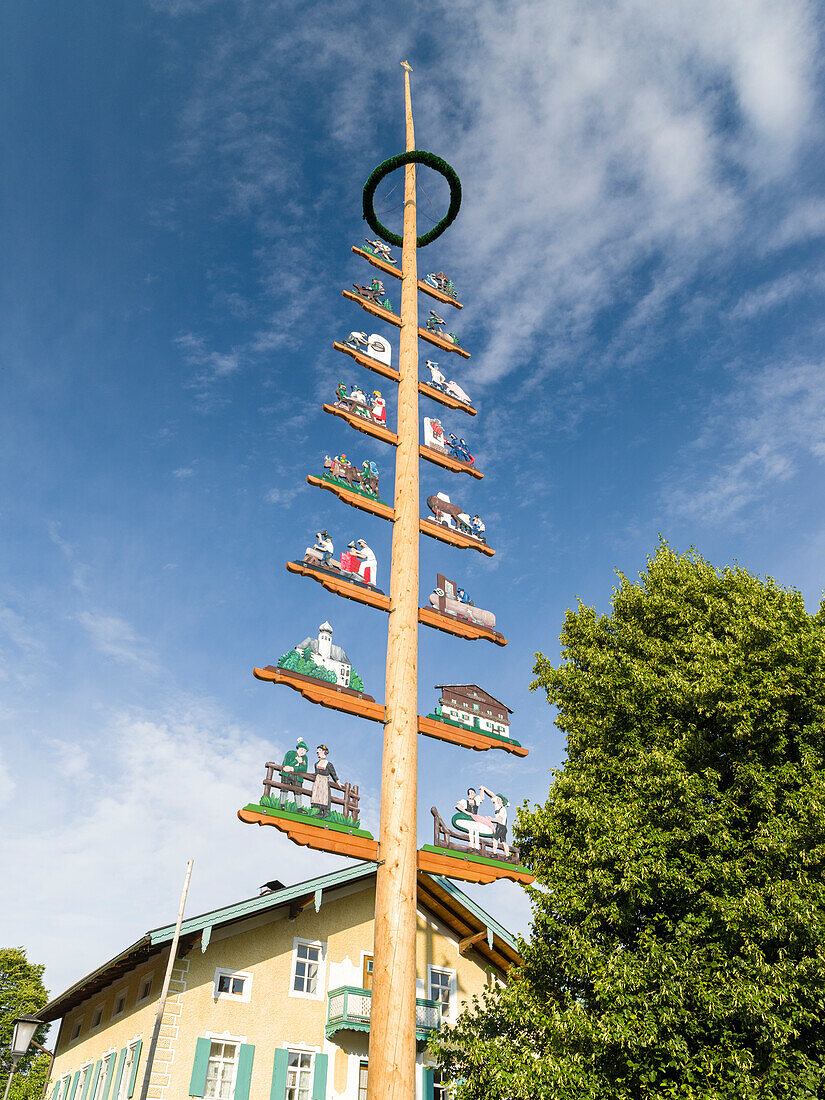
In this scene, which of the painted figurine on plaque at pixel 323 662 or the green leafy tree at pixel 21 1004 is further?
the green leafy tree at pixel 21 1004

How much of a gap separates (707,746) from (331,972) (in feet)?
43.5

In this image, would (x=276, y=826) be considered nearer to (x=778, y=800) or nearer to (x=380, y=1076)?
(x=380, y=1076)

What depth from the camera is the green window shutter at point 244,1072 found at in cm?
1844

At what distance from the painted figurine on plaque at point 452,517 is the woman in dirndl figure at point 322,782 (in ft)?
15.6

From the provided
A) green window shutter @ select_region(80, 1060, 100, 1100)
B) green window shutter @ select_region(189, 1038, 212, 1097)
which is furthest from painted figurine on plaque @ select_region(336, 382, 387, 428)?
green window shutter @ select_region(80, 1060, 100, 1100)

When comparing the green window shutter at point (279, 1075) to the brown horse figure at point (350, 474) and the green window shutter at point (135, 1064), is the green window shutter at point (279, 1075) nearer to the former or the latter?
the green window shutter at point (135, 1064)

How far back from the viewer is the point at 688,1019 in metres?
11.3

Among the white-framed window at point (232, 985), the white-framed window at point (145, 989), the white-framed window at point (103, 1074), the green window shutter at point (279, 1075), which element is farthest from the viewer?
the white-framed window at point (103, 1074)

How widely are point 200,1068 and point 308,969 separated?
3.69 m

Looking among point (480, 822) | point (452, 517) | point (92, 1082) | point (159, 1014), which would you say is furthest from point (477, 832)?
point (92, 1082)

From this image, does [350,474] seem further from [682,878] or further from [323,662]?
[682,878]

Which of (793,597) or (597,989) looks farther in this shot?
(793,597)

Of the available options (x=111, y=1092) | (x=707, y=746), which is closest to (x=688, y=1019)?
(x=707, y=746)

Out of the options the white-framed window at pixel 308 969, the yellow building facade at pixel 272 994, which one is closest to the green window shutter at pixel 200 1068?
the yellow building facade at pixel 272 994
